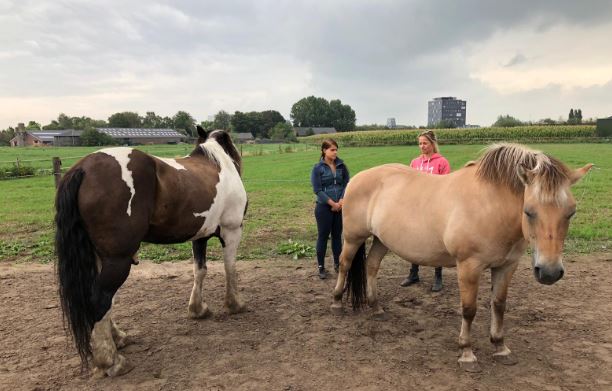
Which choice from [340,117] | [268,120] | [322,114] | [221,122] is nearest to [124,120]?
[268,120]

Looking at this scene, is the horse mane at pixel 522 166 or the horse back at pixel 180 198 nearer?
the horse mane at pixel 522 166

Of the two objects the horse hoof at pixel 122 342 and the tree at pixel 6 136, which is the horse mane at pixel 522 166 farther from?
the tree at pixel 6 136

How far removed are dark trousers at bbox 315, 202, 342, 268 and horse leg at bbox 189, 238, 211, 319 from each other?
167 cm

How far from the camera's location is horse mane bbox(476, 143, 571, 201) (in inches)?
101

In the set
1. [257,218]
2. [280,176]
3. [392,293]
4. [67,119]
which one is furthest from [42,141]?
[392,293]

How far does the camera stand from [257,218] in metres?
→ 8.80

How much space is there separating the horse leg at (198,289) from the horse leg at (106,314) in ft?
3.22

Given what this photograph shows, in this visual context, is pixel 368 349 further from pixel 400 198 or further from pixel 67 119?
pixel 67 119

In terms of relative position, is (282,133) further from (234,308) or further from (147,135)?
(234,308)

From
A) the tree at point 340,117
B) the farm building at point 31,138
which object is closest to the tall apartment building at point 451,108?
the tree at point 340,117

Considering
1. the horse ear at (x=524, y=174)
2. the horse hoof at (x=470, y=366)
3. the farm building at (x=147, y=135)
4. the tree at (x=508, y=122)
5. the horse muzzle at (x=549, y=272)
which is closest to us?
the horse muzzle at (x=549, y=272)

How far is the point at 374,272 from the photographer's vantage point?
436cm

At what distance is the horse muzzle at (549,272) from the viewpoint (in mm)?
2525

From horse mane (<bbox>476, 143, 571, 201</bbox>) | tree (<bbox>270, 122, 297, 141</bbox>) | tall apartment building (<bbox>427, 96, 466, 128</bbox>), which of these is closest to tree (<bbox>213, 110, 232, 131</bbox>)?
horse mane (<bbox>476, 143, 571, 201</bbox>)
